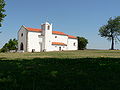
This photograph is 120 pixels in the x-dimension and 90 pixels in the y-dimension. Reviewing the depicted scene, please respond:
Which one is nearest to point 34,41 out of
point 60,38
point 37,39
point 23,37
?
point 37,39

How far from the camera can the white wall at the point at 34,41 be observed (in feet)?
224

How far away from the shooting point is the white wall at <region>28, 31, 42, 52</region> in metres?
68.2

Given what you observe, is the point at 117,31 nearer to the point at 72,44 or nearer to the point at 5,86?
the point at 72,44

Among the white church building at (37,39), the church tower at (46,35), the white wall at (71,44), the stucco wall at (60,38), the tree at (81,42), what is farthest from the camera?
the tree at (81,42)

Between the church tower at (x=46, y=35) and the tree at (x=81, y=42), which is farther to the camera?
the tree at (x=81, y=42)

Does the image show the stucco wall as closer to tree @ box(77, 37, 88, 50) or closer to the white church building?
the white church building

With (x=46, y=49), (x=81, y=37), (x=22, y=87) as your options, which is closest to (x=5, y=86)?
(x=22, y=87)

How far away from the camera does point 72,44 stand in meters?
81.9

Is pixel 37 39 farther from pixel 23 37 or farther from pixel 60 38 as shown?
pixel 60 38

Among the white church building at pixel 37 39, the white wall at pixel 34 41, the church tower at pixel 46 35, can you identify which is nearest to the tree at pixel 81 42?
the white church building at pixel 37 39

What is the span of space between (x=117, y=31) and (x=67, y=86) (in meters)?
76.7

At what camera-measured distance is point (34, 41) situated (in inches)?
2724

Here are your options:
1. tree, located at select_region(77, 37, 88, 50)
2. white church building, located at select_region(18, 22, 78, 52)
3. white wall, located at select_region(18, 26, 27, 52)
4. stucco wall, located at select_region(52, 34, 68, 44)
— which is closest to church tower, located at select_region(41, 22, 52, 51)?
white church building, located at select_region(18, 22, 78, 52)

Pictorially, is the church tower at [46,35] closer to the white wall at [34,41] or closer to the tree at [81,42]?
the white wall at [34,41]
